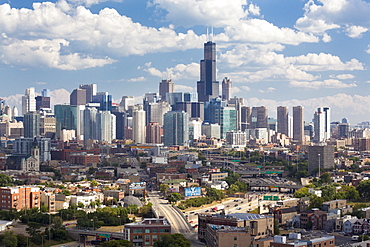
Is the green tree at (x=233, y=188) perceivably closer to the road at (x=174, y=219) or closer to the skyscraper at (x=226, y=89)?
the road at (x=174, y=219)

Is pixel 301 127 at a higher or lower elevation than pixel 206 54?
lower

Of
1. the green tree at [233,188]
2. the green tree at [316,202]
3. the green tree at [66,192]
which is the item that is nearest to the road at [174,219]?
the green tree at [66,192]

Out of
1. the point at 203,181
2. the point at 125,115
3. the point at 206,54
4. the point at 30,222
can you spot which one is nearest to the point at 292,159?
the point at 203,181

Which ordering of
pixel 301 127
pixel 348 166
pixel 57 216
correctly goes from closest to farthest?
pixel 57 216
pixel 348 166
pixel 301 127

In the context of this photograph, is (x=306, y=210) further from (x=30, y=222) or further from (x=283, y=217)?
(x=30, y=222)

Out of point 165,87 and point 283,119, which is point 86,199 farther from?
point 165,87

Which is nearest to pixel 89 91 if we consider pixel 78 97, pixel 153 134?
pixel 78 97

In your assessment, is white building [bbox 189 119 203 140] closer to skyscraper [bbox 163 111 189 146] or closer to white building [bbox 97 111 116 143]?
skyscraper [bbox 163 111 189 146]
